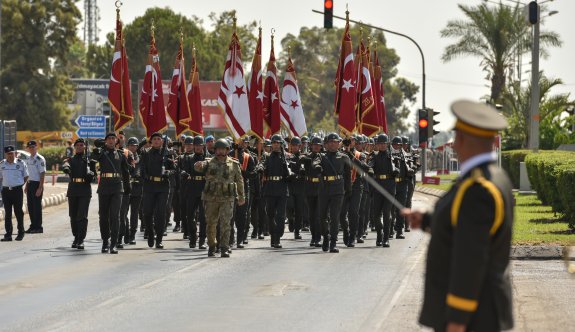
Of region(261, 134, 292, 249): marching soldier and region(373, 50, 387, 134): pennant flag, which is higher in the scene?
region(373, 50, 387, 134): pennant flag

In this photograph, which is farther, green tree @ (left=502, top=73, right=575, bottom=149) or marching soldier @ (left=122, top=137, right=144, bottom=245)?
green tree @ (left=502, top=73, right=575, bottom=149)

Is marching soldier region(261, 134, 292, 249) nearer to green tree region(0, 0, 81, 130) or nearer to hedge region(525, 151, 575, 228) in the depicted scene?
hedge region(525, 151, 575, 228)

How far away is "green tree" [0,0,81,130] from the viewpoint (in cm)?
7988

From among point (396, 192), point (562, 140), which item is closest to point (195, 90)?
point (396, 192)

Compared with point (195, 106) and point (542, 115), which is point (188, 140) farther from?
point (542, 115)

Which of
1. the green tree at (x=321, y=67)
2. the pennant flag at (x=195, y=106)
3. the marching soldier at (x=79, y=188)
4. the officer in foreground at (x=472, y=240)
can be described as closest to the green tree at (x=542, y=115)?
the pennant flag at (x=195, y=106)

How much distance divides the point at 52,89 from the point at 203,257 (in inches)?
→ 2542

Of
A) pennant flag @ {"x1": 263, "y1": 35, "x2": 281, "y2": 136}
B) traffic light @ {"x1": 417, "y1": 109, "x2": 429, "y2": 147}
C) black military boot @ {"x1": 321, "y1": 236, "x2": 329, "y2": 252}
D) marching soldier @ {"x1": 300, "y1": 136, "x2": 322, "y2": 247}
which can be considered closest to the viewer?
black military boot @ {"x1": 321, "y1": 236, "x2": 329, "y2": 252}

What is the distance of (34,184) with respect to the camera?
2559cm

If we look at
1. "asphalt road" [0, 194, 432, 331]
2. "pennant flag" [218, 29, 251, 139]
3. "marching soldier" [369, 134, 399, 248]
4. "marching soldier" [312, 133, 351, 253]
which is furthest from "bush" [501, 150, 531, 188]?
"marching soldier" [312, 133, 351, 253]

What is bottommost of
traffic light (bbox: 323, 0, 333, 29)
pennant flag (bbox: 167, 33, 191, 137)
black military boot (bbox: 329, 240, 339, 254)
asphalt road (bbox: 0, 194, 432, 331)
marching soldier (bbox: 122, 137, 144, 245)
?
asphalt road (bbox: 0, 194, 432, 331)

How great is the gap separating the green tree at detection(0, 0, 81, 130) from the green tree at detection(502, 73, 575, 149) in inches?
1330

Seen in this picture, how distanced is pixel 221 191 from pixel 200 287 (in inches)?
172

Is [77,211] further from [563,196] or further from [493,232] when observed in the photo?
[493,232]
